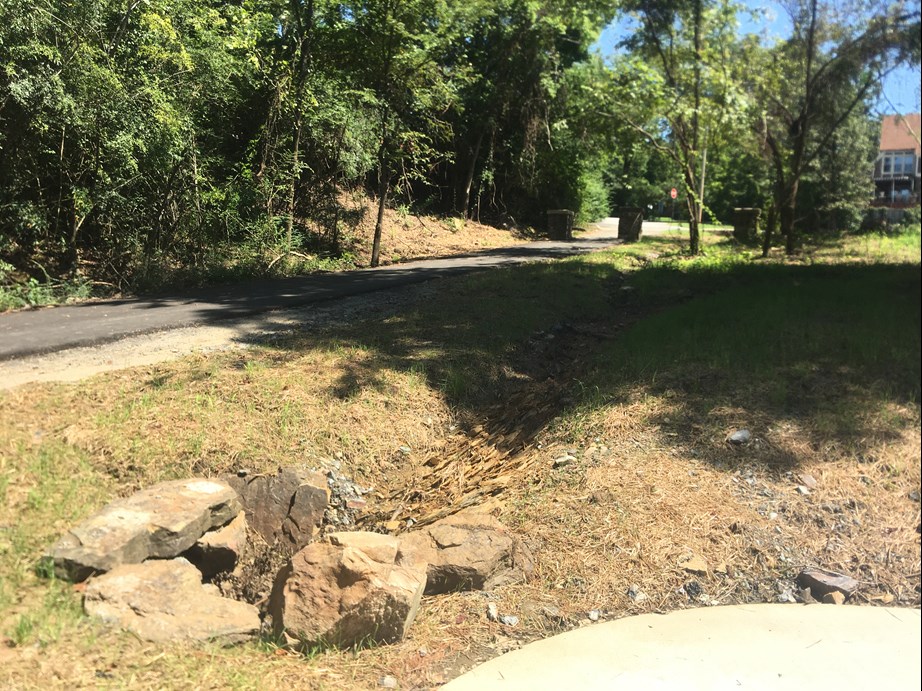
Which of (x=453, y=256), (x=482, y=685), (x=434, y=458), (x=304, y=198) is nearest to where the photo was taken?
(x=482, y=685)

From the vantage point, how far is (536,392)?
6.66m

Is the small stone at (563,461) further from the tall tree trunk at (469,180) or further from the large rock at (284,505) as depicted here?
the tall tree trunk at (469,180)

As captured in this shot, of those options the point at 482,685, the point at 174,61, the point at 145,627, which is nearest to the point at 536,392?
the point at 482,685

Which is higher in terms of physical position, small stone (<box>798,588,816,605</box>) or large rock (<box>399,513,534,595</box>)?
large rock (<box>399,513,534,595</box>)

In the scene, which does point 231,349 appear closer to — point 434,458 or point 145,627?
point 434,458

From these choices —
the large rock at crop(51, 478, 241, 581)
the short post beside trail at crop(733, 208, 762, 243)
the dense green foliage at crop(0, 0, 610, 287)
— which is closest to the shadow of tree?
the large rock at crop(51, 478, 241, 581)

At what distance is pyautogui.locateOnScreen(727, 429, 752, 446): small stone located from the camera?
471cm

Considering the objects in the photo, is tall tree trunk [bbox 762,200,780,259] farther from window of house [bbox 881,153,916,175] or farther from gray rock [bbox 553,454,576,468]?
gray rock [bbox 553,454,576,468]

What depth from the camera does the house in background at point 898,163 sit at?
4.75 m

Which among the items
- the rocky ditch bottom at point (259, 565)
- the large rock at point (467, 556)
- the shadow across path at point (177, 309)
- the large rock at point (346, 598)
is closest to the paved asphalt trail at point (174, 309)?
the shadow across path at point (177, 309)

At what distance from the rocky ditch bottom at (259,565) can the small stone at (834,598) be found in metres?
1.62

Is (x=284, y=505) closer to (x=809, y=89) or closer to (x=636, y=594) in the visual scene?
(x=636, y=594)

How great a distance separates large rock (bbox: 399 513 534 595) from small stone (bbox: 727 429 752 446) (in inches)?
68.1

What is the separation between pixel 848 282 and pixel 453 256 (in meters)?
12.6
